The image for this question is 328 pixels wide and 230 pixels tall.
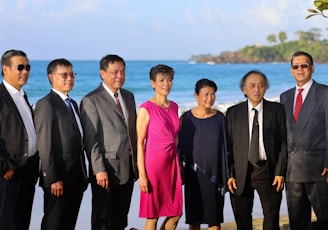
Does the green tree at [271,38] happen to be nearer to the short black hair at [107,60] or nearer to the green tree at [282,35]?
the green tree at [282,35]

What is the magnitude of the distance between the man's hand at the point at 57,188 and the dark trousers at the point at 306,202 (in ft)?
6.03

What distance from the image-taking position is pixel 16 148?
493cm

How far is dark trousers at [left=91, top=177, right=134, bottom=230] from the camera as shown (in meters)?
5.36

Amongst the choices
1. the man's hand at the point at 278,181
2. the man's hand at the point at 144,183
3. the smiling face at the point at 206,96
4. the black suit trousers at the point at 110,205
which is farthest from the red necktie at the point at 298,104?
the black suit trousers at the point at 110,205

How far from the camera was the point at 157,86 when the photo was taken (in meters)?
5.38

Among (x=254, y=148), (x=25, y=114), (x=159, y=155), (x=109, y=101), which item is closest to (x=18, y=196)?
(x=25, y=114)

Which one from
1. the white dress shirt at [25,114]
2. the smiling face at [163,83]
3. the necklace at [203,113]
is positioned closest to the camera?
the white dress shirt at [25,114]

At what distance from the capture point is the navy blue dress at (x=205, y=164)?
542cm

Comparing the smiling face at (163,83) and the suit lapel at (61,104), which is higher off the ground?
the smiling face at (163,83)

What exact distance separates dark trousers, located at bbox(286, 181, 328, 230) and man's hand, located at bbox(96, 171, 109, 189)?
1.49 meters

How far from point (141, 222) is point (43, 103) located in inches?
102

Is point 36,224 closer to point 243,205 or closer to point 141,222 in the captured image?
point 141,222

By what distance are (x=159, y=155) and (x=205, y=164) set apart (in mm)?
382

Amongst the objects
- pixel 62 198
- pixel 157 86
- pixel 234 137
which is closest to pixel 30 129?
pixel 62 198
